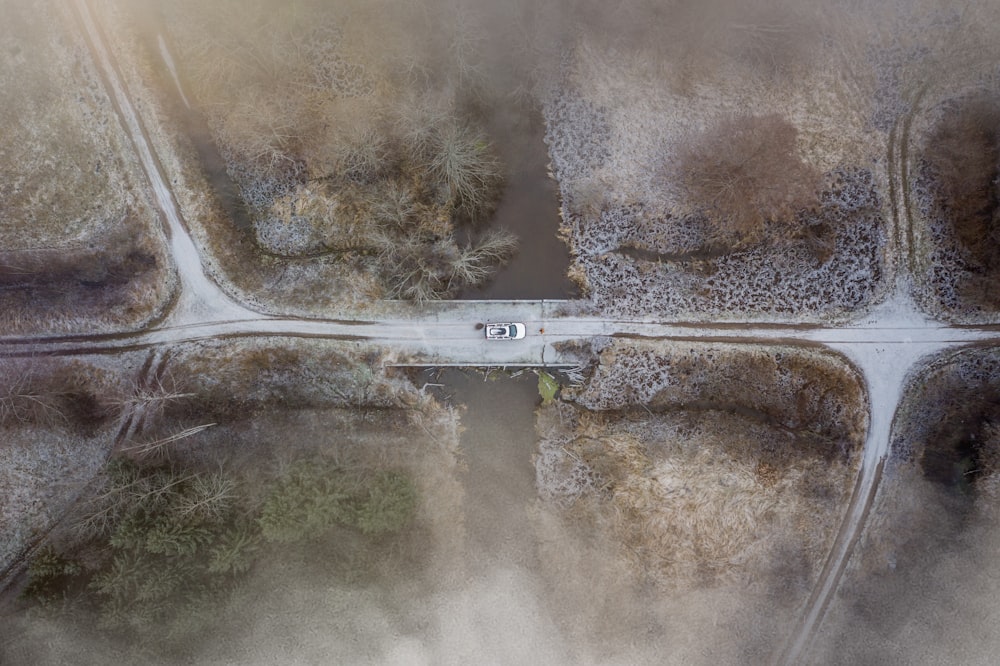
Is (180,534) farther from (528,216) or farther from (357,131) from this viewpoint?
(528,216)

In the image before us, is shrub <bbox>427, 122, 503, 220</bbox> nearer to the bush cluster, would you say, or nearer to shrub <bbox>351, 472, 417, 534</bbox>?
shrub <bbox>351, 472, 417, 534</bbox>

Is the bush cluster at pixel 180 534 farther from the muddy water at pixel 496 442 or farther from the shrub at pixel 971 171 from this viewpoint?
the shrub at pixel 971 171

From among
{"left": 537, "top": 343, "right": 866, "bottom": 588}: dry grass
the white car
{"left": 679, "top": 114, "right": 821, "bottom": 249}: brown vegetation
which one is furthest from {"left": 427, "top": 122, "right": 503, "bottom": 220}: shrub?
{"left": 537, "top": 343, "right": 866, "bottom": 588}: dry grass

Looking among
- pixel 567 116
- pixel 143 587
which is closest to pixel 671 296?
pixel 567 116

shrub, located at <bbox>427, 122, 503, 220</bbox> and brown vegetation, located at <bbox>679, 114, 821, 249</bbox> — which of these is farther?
brown vegetation, located at <bbox>679, 114, 821, 249</bbox>

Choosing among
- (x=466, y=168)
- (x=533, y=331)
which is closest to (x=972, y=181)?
(x=533, y=331)

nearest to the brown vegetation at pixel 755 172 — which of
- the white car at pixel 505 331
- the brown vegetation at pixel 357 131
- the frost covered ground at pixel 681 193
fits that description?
the frost covered ground at pixel 681 193
